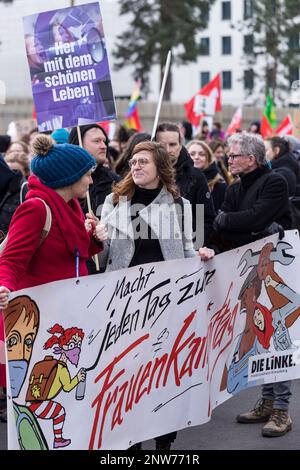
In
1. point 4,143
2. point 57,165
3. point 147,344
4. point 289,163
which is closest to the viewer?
point 57,165

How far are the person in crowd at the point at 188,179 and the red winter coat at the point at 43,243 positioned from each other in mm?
→ 2725

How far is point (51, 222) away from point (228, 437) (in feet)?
7.64

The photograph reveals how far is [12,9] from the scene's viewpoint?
6431 cm

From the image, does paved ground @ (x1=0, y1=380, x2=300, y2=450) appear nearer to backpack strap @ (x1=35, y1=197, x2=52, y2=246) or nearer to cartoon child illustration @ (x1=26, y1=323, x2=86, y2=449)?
cartoon child illustration @ (x1=26, y1=323, x2=86, y2=449)

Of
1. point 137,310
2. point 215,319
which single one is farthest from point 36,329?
point 215,319

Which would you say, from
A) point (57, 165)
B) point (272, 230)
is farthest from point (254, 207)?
point (57, 165)

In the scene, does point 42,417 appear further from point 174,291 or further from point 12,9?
point 12,9

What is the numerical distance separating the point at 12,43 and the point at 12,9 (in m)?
2.29

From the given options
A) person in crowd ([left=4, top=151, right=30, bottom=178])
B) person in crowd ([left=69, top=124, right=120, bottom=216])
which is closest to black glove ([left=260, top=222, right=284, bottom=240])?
person in crowd ([left=69, top=124, right=120, bottom=216])

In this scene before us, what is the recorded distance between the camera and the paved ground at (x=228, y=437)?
247 inches

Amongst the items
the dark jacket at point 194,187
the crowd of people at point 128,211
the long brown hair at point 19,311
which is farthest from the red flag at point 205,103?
the long brown hair at point 19,311

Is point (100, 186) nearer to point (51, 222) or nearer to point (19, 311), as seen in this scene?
point (51, 222)

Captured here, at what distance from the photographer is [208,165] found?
9.87 metres

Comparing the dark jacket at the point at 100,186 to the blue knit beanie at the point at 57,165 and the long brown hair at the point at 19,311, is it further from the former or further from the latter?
the long brown hair at the point at 19,311
